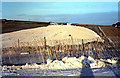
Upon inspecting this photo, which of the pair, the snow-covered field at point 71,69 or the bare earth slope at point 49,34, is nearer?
the snow-covered field at point 71,69

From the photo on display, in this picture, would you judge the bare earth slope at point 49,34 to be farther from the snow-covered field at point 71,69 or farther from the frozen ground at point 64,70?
the frozen ground at point 64,70

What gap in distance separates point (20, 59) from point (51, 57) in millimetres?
1383

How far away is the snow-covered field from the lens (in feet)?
16.5

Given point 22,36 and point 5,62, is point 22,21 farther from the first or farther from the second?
point 5,62

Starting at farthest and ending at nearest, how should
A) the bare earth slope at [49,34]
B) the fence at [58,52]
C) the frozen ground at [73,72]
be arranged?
the bare earth slope at [49,34] < the fence at [58,52] < the frozen ground at [73,72]

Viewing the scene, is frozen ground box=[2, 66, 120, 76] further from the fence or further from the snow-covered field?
the fence

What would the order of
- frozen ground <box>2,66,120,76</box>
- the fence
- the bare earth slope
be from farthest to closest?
1. the bare earth slope
2. the fence
3. frozen ground <box>2,66,120,76</box>

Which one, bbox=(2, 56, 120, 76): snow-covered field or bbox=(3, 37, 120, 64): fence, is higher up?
bbox=(3, 37, 120, 64): fence

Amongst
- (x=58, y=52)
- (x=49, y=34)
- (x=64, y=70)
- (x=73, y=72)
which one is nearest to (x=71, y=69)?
(x=64, y=70)

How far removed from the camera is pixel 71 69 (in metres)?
5.50

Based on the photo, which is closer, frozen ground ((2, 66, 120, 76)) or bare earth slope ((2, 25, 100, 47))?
frozen ground ((2, 66, 120, 76))

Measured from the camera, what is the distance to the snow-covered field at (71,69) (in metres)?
5.03

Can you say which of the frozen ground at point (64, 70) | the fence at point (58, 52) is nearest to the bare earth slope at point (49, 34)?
the fence at point (58, 52)

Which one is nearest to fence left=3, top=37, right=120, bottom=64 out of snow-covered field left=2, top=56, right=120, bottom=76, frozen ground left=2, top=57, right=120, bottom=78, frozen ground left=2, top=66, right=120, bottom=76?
snow-covered field left=2, top=56, right=120, bottom=76
